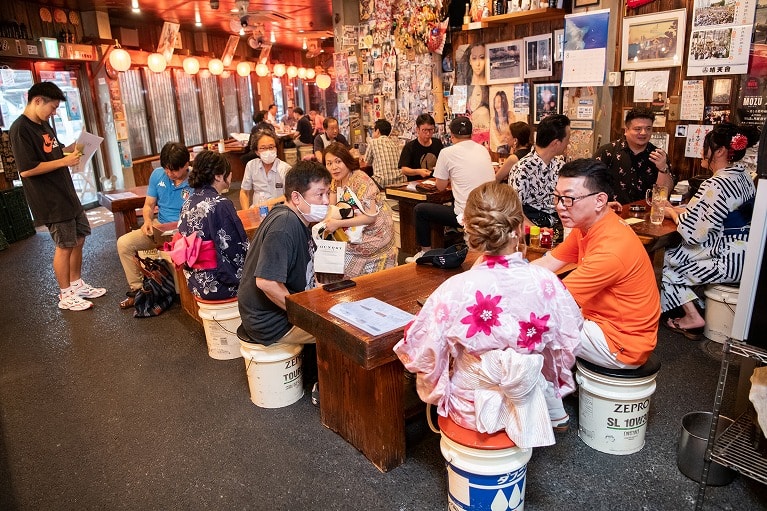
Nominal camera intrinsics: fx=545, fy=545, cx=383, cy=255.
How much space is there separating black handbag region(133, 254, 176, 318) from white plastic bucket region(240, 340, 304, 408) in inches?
75.5

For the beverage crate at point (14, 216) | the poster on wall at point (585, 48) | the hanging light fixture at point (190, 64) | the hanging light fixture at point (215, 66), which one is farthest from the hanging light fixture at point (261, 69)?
the poster on wall at point (585, 48)

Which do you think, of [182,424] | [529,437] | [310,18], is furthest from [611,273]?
[310,18]

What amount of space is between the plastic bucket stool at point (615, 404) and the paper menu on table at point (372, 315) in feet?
2.89

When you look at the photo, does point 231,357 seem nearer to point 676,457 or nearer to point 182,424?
point 182,424

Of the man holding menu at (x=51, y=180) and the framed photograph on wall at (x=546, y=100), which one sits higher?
the framed photograph on wall at (x=546, y=100)

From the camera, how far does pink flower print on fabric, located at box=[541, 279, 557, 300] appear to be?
1802 mm

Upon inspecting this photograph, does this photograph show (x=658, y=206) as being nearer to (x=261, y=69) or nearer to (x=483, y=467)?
(x=483, y=467)

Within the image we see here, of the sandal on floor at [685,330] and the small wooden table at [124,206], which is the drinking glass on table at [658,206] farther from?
the small wooden table at [124,206]

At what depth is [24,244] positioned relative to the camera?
7090 millimetres

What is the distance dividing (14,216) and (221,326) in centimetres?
530

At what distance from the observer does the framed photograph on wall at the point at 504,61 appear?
17.4ft

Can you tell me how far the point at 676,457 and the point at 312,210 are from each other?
2084mm

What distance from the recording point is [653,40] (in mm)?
4246

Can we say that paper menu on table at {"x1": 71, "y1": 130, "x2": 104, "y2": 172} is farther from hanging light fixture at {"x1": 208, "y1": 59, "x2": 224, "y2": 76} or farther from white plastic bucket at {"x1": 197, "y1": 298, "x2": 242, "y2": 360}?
hanging light fixture at {"x1": 208, "y1": 59, "x2": 224, "y2": 76}
